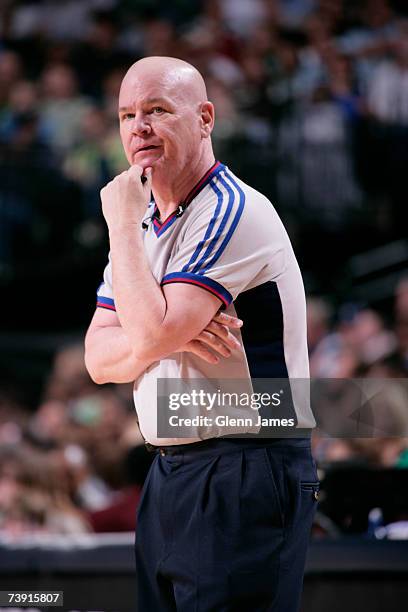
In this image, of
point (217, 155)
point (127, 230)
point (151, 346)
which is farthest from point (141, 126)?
point (217, 155)

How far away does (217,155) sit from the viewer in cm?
695

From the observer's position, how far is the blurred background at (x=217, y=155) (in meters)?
6.09

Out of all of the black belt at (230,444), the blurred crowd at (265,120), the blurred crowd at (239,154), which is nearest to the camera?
the black belt at (230,444)

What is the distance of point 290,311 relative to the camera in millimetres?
2285

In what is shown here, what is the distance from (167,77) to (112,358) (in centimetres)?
67

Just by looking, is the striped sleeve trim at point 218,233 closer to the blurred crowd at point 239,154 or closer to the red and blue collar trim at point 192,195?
the red and blue collar trim at point 192,195

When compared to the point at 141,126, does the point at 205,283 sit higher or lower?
lower

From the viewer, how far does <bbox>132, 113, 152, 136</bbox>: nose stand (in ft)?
7.58

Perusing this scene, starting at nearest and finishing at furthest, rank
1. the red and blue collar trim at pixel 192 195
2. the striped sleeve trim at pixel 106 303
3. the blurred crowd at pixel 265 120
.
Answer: the red and blue collar trim at pixel 192 195, the striped sleeve trim at pixel 106 303, the blurred crowd at pixel 265 120

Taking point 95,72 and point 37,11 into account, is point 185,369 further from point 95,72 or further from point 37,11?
point 37,11

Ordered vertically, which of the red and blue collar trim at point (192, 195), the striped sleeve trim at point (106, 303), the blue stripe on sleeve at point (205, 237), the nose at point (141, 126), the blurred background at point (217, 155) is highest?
the blurred background at point (217, 155)

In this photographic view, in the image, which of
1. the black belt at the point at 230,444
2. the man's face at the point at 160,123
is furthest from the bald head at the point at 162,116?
the black belt at the point at 230,444

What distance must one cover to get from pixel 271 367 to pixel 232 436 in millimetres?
179

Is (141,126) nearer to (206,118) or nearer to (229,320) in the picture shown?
(206,118)
